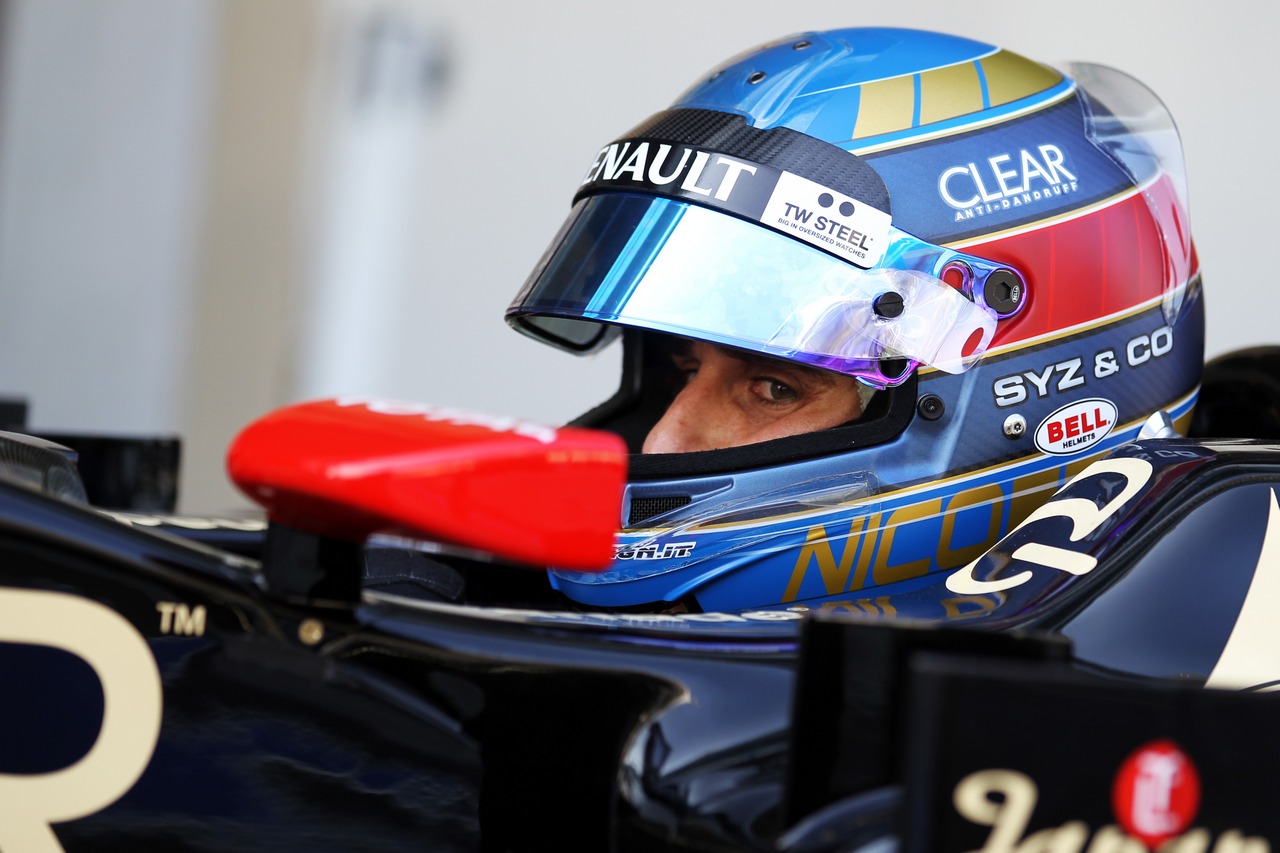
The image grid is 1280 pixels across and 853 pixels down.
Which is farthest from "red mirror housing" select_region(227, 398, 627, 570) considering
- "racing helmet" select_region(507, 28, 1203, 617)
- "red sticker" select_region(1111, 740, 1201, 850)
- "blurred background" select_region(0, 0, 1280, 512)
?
"blurred background" select_region(0, 0, 1280, 512)

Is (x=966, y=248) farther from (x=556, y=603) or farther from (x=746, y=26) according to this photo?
(x=746, y=26)

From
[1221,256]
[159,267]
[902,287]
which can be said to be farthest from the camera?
[159,267]

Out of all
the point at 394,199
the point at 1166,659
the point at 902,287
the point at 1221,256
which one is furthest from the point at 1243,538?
the point at 394,199

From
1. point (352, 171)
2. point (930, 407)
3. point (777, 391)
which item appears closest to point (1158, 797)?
point (930, 407)

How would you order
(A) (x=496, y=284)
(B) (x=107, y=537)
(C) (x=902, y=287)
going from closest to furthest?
1. (B) (x=107, y=537)
2. (C) (x=902, y=287)
3. (A) (x=496, y=284)

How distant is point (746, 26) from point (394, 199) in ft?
3.26

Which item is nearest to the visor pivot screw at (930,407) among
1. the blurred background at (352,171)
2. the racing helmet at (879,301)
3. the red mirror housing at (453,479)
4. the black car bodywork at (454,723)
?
the racing helmet at (879,301)

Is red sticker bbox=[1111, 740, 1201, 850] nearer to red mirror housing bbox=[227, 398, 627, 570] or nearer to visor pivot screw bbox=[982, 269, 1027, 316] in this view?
red mirror housing bbox=[227, 398, 627, 570]

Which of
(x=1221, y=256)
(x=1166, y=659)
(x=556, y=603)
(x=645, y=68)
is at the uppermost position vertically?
(x=645, y=68)

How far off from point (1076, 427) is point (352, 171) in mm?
2669

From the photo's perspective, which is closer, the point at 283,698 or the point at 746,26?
the point at 283,698

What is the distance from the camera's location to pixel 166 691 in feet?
2.19

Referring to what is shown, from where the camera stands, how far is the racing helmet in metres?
1.19

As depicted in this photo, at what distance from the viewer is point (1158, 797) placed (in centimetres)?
60
